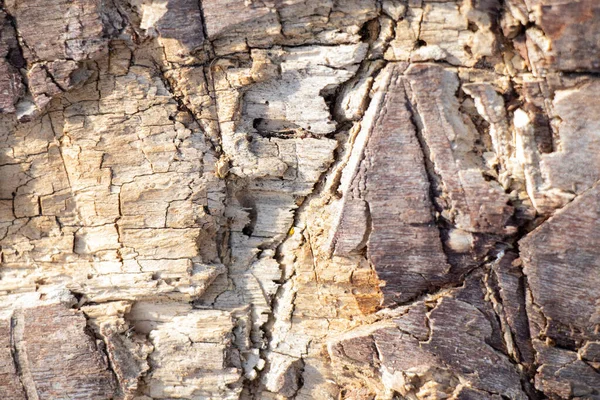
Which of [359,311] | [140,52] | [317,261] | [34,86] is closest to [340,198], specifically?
[317,261]

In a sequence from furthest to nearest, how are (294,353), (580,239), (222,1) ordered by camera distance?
1. (294,353)
2. (222,1)
3. (580,239)

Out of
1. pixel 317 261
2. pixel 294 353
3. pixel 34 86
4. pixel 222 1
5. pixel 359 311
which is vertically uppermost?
pixel 222 1

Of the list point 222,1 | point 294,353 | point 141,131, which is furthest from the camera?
point 294,353

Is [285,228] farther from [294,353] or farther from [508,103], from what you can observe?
[508,103]

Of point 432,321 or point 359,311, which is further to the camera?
point 359,311

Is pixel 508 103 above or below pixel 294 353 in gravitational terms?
above

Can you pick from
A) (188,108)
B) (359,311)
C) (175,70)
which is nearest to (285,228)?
(359,311)

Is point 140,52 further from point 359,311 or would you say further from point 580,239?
point 580,239
